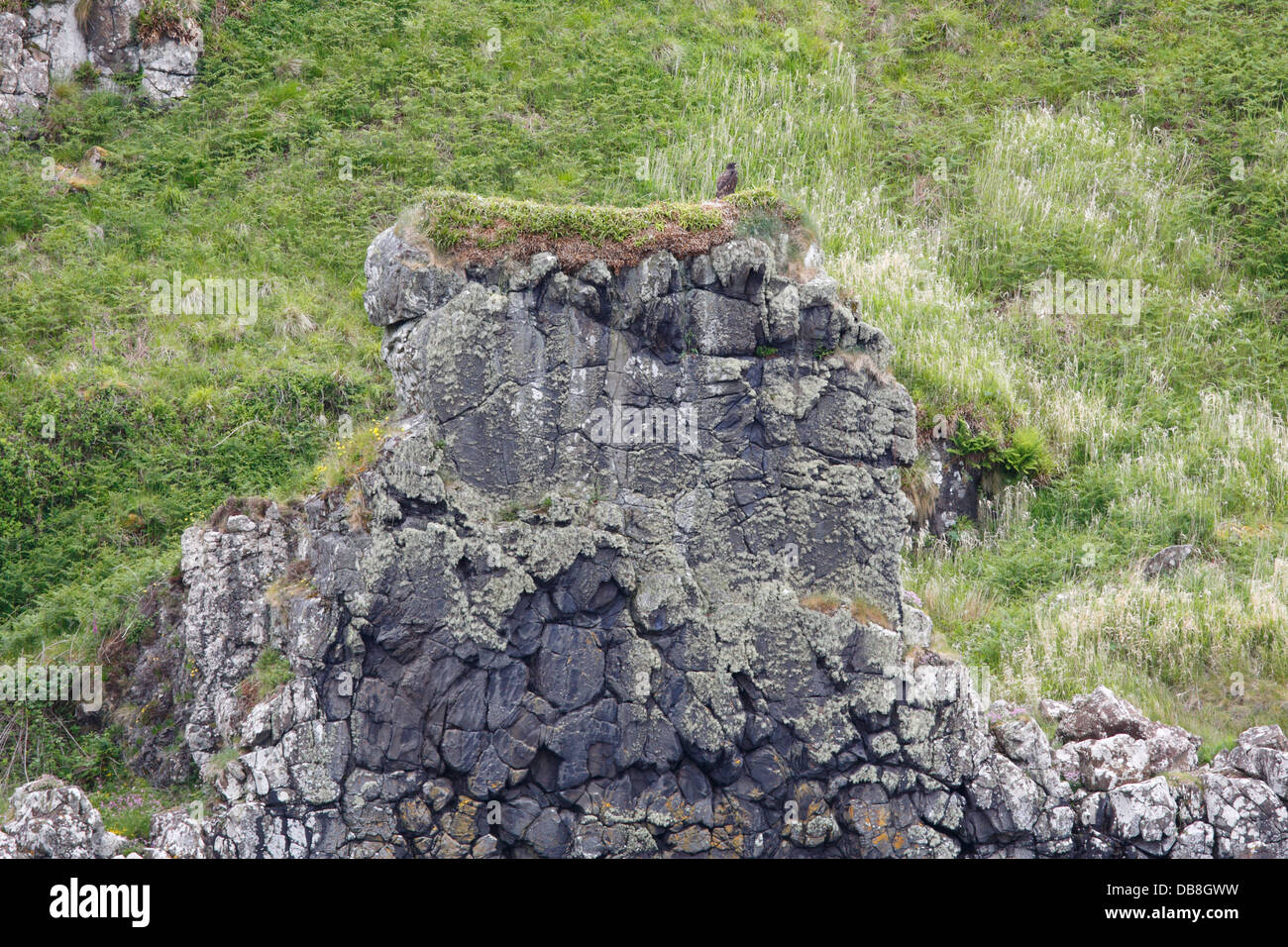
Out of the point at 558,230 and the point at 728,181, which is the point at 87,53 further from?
the point at 558,230

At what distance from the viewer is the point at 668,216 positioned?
13.7 meters

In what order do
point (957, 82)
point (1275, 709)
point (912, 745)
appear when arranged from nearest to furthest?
1. point (912, 745)
2. point (1275, 709)
3. point (957, 82)

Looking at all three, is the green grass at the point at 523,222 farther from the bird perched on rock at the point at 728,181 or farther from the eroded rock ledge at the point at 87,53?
the eroded rock ledge at the point at 87,53

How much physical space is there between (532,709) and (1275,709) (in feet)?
28.4

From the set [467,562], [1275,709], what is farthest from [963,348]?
[467,562]

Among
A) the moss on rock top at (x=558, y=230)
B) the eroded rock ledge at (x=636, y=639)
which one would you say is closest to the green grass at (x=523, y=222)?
the moss on rock top at (x=558, y=230)

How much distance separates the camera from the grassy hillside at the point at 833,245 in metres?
17.4

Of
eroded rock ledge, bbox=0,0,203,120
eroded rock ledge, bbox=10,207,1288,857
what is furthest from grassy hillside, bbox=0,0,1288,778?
eroded rock ledge, bbox=10,207,1288,857

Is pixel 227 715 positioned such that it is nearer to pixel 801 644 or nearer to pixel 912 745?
pixel 801 644

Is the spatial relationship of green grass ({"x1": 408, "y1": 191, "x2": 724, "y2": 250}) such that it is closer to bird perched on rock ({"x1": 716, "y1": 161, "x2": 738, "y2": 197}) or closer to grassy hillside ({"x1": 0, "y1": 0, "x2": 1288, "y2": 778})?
bird perched on rock ({"x1": 716, "y1": 161, "x2": 738, "y2": 197})

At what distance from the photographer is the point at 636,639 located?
510 inches

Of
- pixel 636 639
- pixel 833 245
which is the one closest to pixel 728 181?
pixel 636 639

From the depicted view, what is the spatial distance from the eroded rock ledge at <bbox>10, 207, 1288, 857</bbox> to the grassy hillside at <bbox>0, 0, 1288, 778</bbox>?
2.75m

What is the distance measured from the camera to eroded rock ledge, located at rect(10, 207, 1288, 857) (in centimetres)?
1255
